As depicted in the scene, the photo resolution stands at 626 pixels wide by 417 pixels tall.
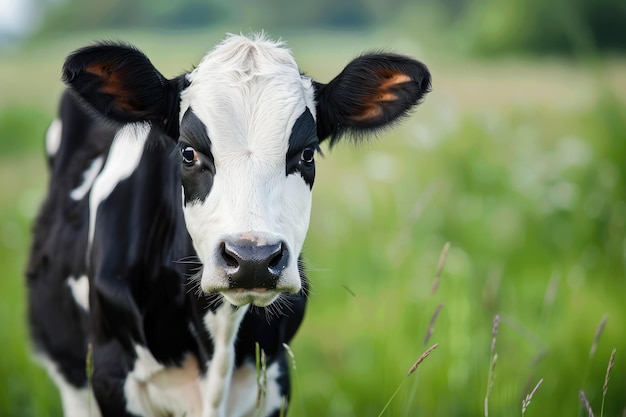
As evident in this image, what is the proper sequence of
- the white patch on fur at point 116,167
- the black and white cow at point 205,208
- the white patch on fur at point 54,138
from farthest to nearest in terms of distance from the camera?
the white patch on fur at point 54,138, the white patch on fur at point 116,167, the black and white cow at point 205,208

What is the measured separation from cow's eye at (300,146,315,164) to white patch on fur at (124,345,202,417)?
1029 mm

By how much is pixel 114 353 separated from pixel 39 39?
11018 millimetres

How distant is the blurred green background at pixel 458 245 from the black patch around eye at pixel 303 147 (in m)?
0.53

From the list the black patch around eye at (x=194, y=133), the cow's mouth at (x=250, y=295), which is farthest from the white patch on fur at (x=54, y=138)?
the cow's mouth at (x=250, y=295)

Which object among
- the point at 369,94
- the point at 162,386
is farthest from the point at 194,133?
the point at 162,386

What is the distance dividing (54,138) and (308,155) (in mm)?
2448

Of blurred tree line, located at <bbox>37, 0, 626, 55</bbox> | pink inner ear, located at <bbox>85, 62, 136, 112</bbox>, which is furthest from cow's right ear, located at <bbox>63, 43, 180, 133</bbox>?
blurred tree line, located at <bbox>37, 0, 626, 55</bbox>

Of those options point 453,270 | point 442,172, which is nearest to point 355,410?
point 453,270

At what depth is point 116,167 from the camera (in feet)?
14.8

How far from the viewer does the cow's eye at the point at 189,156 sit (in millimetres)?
3650

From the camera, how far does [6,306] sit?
677 centimetres

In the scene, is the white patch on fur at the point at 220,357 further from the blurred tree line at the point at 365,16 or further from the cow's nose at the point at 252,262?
the blurred tree line at the point at 365,16

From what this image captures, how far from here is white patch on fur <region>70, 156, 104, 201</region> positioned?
496 centimetres

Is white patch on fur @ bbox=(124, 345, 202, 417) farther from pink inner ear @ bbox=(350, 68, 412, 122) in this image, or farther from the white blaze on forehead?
pink inner ear @ bbox=(350, 68, 412, 122)
